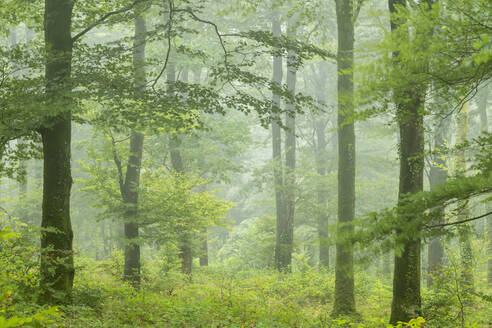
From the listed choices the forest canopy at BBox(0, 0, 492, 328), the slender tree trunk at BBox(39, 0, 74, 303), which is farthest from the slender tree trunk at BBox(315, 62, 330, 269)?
the slender tree trunk at BBox(39, 0, 74, 303)

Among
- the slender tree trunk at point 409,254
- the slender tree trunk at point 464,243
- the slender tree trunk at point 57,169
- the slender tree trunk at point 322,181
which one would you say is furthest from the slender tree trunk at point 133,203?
the slender tree trunk at point 464,243

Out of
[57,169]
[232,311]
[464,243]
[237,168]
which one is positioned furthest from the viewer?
[237,168]

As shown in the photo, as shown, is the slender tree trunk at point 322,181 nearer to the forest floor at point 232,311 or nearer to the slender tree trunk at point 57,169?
the forest floor at point 232,311

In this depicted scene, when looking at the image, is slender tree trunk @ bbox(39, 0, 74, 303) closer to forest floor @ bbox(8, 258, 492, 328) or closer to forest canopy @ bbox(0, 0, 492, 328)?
forest canopy @ bbox(0, 0, 492, 328)

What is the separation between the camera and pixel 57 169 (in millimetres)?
6680

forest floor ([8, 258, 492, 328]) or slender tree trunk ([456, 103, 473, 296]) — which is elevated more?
slender tree trunk ([456, 103, 473, 296])

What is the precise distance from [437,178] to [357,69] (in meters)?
12.6

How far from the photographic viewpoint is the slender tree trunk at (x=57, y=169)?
636cm

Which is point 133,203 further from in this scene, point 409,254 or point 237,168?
point 409,254

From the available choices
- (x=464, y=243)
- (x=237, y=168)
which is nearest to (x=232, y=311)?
(x=464, y=243)

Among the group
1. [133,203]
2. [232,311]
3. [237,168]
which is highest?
[237,168]

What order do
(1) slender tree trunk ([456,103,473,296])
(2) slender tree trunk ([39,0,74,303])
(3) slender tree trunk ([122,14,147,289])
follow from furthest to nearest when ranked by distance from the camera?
(3) slender tree trunk ([122,14,147,289])
(2) slender tree trunk ([39,0,74,303])
(1) slender tree trunk ([456,103,473,296])

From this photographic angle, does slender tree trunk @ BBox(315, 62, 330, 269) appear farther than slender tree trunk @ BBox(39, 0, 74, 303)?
Yes

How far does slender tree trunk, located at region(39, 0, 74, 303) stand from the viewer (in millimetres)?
6355
